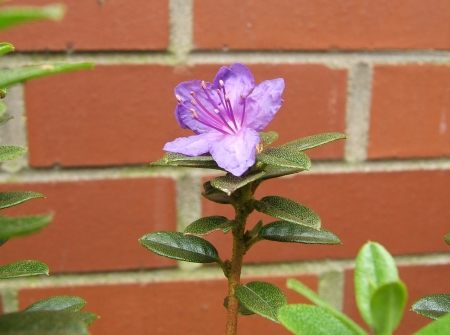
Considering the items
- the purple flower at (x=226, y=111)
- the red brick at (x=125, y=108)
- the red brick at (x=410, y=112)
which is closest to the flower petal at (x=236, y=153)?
the purple flower at (x=226, y=111)

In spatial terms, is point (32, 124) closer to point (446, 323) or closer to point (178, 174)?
point (178, 174)

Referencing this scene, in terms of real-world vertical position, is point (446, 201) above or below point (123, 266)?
above

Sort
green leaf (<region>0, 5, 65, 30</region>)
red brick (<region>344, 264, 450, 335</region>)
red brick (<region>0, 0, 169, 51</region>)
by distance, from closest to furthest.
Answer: green leaf (<region>0, 5, 65, 30</region>)
red brick (<region>0, 0, 169, 51</region>)
red brick (<region>344, 264, 450, 335</region>)

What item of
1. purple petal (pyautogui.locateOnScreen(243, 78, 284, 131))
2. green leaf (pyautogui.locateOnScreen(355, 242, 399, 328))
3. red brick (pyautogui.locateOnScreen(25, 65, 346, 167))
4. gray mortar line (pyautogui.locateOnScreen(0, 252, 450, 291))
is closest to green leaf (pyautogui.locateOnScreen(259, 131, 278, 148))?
purple petal (pyautogui.locateOnScreen(243, 78, 284, 131))

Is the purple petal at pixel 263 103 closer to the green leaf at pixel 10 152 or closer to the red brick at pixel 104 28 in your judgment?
the green leaf at pixel 10 152

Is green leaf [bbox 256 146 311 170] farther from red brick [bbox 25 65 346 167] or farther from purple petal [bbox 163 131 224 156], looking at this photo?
red brick [bbox 25 65 346 167]

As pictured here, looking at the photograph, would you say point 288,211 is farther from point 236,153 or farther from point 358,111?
point 358,111

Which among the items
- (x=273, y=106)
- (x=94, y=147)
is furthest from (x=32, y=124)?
(x=273, y=106)
